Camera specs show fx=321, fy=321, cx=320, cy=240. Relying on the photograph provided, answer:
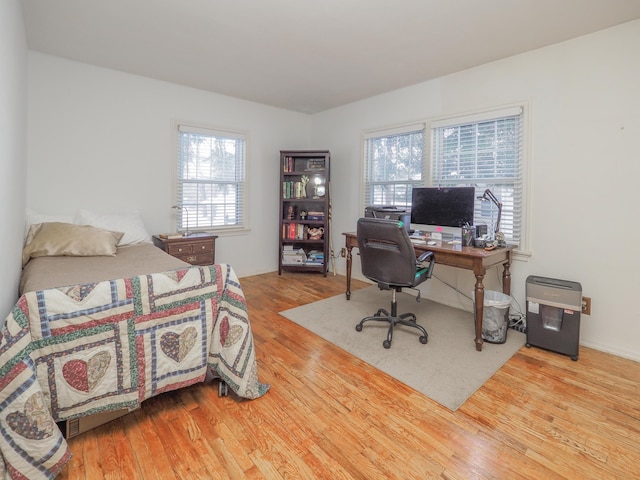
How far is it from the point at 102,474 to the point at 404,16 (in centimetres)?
318

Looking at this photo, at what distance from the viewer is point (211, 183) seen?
14.0 feet

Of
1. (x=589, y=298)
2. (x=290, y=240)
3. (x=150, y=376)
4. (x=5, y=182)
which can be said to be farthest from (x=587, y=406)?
(x=290, y=240)

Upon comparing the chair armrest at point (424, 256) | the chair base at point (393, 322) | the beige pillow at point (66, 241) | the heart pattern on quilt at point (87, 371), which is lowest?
the chair base at point (393, 322)

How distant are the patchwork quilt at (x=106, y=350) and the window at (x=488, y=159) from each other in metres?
2.62

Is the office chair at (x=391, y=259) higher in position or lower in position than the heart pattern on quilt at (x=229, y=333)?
higher

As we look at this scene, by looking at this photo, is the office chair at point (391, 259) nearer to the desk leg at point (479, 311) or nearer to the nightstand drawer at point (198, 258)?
the desk leg at point (479, 311)

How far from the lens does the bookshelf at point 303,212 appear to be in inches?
183

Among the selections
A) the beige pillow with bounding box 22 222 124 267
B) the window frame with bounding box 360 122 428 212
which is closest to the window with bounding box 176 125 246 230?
the beige pillow with bounding box 22 222 124 267

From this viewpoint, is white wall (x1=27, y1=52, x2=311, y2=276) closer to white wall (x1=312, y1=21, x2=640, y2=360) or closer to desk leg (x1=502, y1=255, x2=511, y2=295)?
white wall (x1=312, y1=21, x2=640, y2=360)

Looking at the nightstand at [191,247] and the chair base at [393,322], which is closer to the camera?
the chair base at [393,322]

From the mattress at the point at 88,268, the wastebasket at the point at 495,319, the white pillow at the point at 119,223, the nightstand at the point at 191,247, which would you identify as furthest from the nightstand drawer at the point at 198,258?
Result: the wastebasket at the point at 495,319

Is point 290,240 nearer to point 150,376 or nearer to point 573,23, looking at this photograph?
point 150,376

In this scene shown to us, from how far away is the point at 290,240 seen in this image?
4.75 metres

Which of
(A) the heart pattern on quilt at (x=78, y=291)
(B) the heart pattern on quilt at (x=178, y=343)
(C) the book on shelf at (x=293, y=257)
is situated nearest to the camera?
(A) the heart pattern on quilt at (x=78, y=291)
